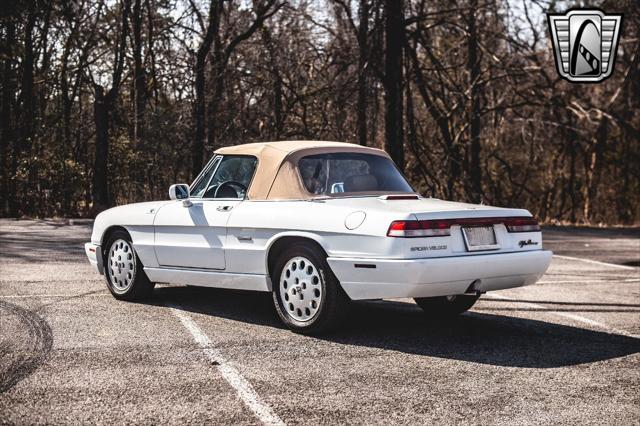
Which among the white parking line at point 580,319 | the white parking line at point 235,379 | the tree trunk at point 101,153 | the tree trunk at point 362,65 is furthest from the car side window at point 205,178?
the tree trunk at point 101,153

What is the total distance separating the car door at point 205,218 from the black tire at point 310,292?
0.73m

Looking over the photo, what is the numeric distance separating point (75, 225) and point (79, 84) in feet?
31.5

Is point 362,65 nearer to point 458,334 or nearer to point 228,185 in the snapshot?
point 228,185

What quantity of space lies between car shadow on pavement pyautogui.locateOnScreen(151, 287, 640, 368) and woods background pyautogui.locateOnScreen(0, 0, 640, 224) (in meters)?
13.9

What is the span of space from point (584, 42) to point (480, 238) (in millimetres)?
15660

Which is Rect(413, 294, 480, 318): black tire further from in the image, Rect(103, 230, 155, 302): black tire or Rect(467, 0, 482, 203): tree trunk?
Rect(467, 0, 482, 203): tree trunk

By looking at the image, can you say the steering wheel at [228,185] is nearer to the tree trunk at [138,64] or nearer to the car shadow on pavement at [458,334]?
the car shadow on pavement at [458,334]

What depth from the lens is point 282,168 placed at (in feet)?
23.9

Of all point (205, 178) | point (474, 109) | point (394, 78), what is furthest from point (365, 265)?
point (474, 109)

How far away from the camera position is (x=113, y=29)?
27.9m

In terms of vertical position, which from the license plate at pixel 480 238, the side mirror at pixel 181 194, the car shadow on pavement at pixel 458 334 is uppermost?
the side mirror at pixel 181 194

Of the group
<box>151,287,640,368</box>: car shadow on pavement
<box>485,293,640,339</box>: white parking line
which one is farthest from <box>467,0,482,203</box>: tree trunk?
<box>151,287,640,368</box>: car shadow on pavement

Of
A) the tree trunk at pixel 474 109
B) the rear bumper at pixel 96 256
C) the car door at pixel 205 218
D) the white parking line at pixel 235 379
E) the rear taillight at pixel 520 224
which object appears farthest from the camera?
the tree trunk at pixel 474 109

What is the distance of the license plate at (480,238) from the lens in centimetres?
650
